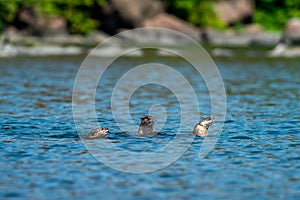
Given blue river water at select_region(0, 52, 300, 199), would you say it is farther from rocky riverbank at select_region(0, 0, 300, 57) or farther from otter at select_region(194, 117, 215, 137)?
rocky riverbank at select_region(0, 0, 300, 57)

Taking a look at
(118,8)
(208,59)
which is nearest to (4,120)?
(208,59)

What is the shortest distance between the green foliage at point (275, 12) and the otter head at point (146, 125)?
66.9 metres

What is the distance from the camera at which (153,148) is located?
18.5 m

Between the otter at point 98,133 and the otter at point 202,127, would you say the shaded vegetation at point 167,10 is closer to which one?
the otter at point 98,133

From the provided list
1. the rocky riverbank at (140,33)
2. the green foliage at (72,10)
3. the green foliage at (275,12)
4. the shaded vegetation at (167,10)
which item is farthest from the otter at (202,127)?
the green foliage at (275,12)

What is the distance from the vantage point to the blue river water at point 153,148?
14219mm

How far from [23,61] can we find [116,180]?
1387 inches

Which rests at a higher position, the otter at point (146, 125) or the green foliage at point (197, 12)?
the green foliage at point (197, 12)

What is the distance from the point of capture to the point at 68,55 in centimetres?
5569

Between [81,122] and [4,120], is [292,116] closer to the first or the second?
[81,122]

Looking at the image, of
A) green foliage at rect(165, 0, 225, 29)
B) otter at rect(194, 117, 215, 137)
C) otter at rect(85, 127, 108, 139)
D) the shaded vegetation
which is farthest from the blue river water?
green foliage at rect(165, 0, 225, 29)

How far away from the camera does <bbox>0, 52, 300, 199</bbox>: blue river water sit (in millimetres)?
14219

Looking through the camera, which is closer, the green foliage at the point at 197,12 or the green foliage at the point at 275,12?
the green foliage at the point at 197,12

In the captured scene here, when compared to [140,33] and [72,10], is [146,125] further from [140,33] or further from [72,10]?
[72,10]
